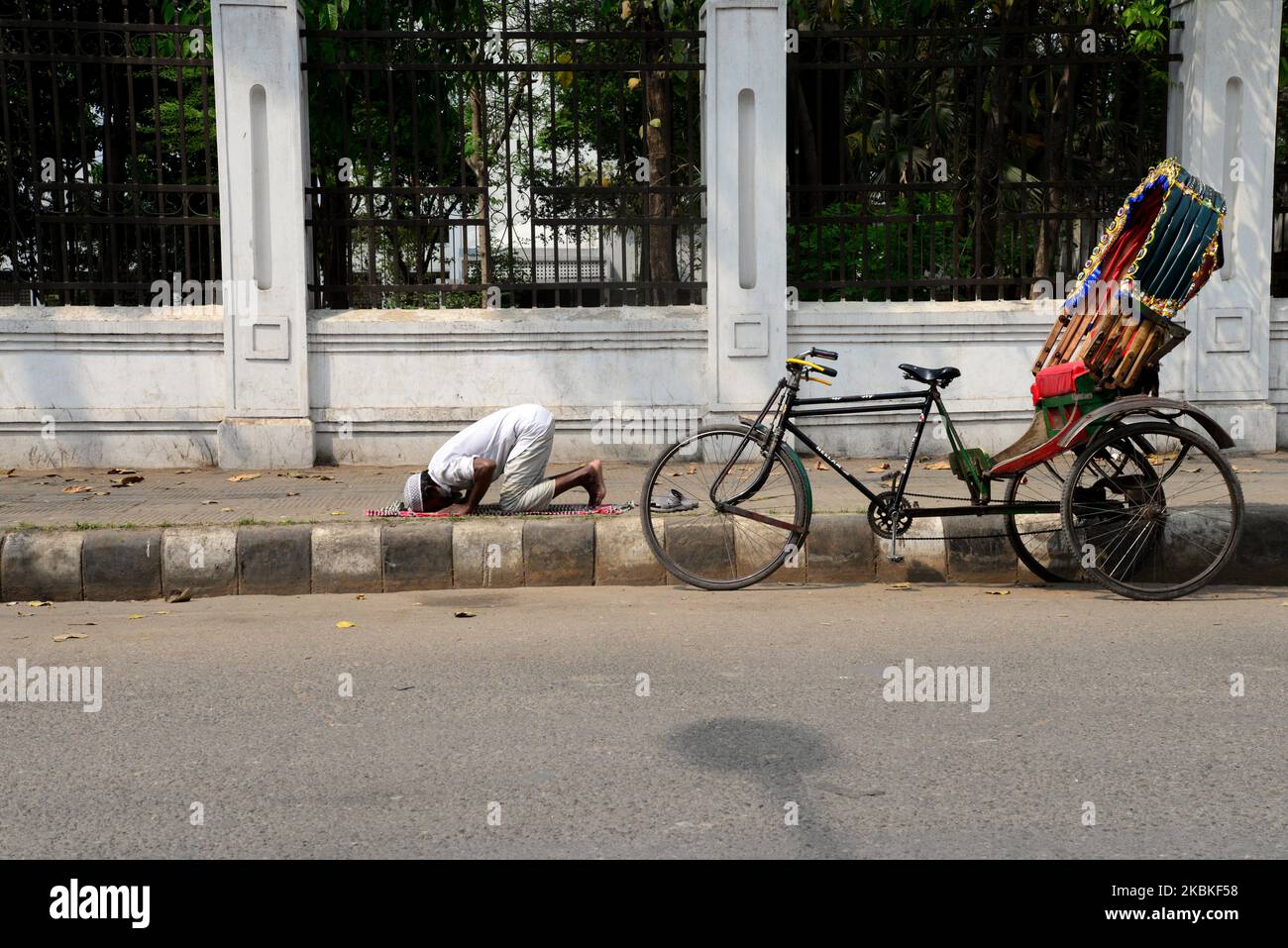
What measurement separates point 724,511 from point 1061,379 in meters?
1.67

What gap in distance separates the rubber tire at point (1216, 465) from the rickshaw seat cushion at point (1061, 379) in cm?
27

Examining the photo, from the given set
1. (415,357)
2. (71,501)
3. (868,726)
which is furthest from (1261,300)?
(71,501)

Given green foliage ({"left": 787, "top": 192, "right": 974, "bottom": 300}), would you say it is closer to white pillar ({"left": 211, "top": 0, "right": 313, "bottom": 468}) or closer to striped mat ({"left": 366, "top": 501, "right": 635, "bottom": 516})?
striped mat ({"left": 366, "top": 501, "right": 635, "bottom": 516})

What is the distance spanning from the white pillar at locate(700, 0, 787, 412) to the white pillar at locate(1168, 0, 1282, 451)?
306cm

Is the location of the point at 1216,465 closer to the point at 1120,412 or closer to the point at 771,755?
the point at 1120,412

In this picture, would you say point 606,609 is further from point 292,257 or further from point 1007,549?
point 292,257

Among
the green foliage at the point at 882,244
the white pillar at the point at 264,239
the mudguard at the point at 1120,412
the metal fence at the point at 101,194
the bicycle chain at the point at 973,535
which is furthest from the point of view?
the green foliage at the point at 882,244

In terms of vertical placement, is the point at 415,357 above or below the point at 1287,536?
above

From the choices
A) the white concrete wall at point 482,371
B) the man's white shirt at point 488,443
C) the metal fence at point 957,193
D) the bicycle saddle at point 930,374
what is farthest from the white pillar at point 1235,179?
the man's white shirt at point 488,443

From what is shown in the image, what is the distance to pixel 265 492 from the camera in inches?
318

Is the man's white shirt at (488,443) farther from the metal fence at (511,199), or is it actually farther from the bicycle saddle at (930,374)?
the metal fence at (511,199)

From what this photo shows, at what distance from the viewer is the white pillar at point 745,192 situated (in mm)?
9164
